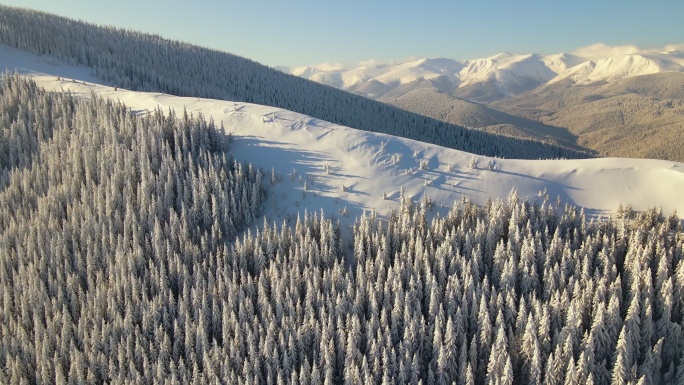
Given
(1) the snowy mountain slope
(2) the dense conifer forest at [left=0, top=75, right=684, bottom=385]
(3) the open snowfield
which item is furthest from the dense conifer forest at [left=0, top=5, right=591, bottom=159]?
(2) the dense conifer forest at [left=0, top=75, right=684, bottom=385]

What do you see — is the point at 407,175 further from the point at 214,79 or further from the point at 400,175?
the point at 214,79

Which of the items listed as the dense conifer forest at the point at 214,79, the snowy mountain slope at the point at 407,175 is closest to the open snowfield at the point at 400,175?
the snowy mountain slope at the point at 407,175

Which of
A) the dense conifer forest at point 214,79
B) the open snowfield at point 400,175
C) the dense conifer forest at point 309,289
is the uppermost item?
the dense conifer forest at point 214,79

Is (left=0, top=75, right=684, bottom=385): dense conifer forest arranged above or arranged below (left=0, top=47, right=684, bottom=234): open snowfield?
below

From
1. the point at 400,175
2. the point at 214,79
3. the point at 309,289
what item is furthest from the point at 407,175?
the point at 214,79

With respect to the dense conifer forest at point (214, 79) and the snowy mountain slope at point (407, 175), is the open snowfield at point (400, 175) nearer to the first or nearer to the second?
the snowy mountain slope at point (407, 175)

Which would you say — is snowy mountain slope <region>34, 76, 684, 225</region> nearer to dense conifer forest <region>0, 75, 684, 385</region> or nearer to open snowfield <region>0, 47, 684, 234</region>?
open snowfield <region>0, 47, 684, 234</region>
